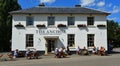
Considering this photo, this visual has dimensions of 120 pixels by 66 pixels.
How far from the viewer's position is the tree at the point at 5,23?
59234 millimetres

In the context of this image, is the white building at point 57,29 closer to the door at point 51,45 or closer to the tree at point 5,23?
the door at point 51,45

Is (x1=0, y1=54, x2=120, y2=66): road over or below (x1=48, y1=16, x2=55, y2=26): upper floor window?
below

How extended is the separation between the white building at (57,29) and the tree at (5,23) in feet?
58.6

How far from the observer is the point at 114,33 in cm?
8050

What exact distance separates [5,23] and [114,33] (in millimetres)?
31661

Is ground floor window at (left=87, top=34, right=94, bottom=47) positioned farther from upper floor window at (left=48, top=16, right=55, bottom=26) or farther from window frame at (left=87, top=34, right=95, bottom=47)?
upper floor window at (left=48, top=16, right=55, bottom=26)

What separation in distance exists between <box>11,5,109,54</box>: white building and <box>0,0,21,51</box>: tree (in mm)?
17870

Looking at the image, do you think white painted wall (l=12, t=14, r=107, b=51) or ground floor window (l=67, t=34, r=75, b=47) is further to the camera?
ground floor window (l=67, t=34, r=75, b=47)

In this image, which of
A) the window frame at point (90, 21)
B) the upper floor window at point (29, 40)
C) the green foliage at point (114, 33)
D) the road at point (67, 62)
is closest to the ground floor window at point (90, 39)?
the window frame at point (90, 21)

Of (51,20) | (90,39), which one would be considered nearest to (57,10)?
(51,20)

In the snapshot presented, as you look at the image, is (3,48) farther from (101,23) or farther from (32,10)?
(101,23)

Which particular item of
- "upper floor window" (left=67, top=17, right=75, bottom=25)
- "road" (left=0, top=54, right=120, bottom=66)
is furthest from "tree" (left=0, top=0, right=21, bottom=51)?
"road" (left=0, top=54, right=120, bottom=66)

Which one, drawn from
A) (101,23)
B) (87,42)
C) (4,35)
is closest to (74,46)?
(87,42)

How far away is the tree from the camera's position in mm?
59234
